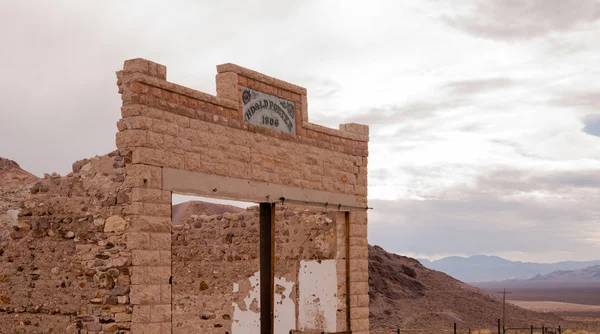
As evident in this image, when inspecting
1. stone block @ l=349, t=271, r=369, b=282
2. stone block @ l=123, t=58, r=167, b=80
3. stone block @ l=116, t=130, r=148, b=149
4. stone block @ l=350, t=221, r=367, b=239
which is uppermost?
stone block @ l=123, t=58, r=167, b=80

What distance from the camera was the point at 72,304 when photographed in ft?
42.8

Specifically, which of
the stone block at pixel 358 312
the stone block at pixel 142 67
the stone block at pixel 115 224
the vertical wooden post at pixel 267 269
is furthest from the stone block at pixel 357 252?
the stone block at pixel 142 67

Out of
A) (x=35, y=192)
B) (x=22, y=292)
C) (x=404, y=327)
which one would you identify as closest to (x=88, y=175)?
(x=35, y=192)

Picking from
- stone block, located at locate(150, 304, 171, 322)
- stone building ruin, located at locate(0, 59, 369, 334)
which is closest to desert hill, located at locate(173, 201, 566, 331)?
stone building ruin, located at locate(0, 59, 369, 334)

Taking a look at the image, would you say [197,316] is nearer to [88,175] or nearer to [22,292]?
[22,292]

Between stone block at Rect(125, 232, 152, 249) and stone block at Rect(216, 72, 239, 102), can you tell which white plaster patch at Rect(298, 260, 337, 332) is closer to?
stone block at Rect(216, 72, 239, 102)

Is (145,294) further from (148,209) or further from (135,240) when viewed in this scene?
(148,209)

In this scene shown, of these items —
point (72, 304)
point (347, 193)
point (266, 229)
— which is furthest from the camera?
point (347, 193)

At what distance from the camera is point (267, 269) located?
1538cm

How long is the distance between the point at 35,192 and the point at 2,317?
2540 mm

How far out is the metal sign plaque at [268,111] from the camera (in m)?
14.9

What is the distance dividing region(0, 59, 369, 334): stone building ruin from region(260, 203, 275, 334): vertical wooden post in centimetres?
3

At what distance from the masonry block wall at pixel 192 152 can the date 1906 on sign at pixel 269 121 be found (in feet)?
0.52

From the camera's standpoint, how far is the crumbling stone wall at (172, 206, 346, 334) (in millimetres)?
17891
